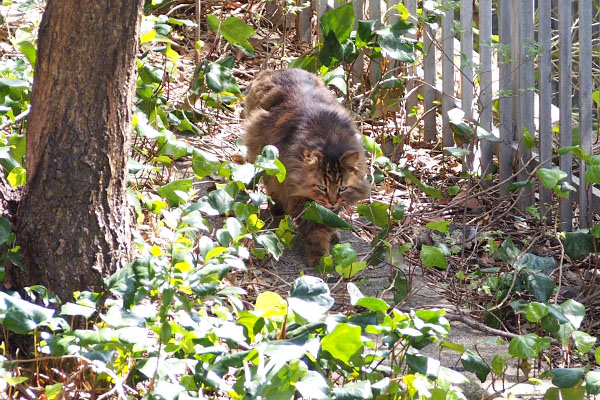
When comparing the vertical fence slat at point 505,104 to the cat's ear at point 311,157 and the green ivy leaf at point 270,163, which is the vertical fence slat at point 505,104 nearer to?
the cat's ear at point 311,157

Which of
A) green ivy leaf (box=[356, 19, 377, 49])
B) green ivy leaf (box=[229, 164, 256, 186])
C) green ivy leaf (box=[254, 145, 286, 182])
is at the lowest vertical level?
green ivy leaf (box=[229, 164, 256, 186])

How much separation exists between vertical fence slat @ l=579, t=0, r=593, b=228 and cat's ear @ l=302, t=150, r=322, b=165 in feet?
4.87

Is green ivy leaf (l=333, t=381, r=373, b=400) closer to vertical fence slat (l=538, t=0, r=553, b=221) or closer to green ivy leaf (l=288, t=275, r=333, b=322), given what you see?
green ivy leaf (l=288, t=275, r=333, b=322)

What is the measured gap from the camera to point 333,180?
4797mm

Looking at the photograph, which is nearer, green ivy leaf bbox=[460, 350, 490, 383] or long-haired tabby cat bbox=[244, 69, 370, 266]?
green ivy leaf bbox=[460, 350, 490, 383]

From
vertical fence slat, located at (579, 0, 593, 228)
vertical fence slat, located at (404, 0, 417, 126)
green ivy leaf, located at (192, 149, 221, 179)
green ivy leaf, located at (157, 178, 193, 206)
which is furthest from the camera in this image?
vertical fence slat, located at (404, 0, 417, 126)

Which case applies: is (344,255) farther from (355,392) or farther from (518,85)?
(518,85)

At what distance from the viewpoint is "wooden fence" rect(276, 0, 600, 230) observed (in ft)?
15.8

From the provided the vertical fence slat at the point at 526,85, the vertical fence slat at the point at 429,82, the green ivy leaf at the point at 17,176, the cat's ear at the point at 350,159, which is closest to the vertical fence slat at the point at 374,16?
the vertical fence slat at the point at 429,82

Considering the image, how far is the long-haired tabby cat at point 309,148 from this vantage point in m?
4.77

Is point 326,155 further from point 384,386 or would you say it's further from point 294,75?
point 384,386

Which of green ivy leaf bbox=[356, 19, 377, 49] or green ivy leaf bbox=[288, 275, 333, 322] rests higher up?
green ivy leaf bbox=[356, 19, 377, 49]

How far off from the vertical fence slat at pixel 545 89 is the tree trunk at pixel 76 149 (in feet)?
8.87

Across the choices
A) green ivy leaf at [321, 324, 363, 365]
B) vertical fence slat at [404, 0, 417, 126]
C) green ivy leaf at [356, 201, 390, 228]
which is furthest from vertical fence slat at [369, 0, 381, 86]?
green ivy leaf at [321, 324, 363, 365]
